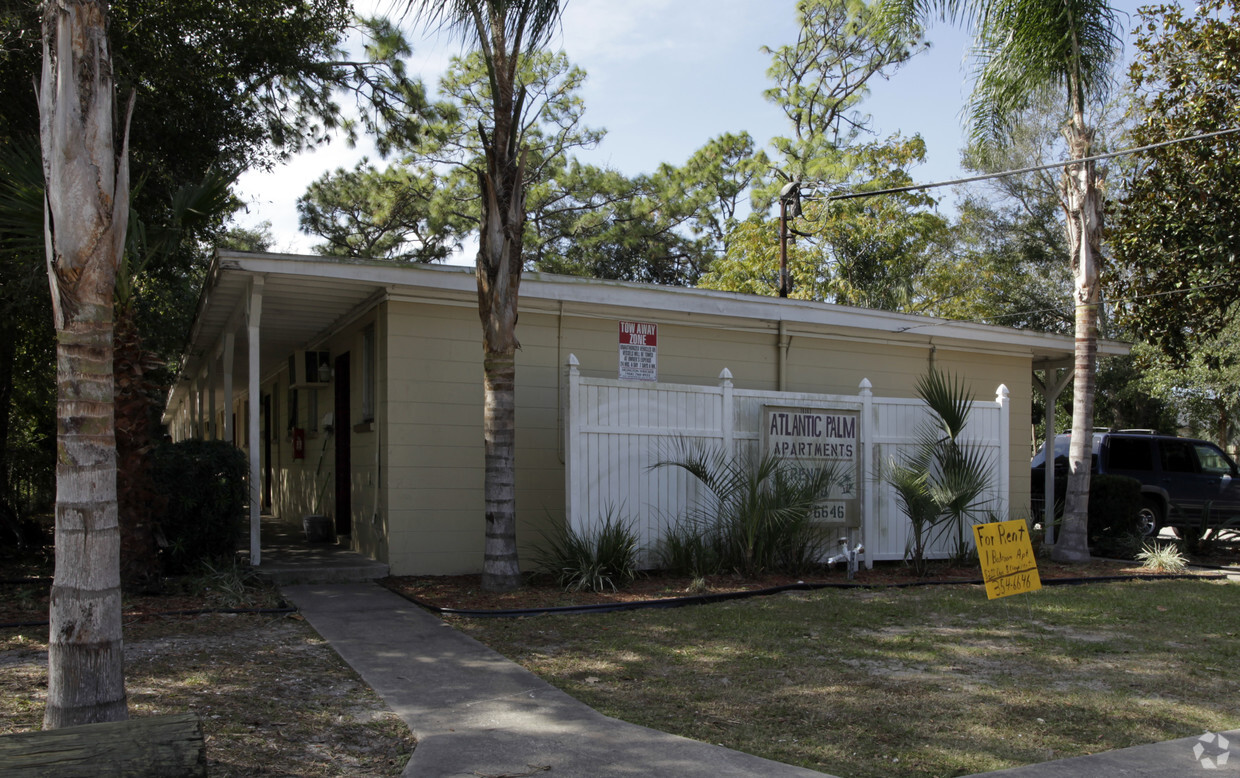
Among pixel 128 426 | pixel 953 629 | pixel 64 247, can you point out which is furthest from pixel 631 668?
pixel 128 426

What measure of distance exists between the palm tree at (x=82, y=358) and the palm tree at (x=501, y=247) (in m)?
4.10

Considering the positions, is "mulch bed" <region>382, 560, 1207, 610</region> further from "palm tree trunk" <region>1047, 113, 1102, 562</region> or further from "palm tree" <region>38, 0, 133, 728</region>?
"palm tree" <region>38, 0, 133, 728</region>

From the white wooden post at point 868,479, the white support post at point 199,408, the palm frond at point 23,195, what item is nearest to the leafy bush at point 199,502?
the palm frond at point 23,195

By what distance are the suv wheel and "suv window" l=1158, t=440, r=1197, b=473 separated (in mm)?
648

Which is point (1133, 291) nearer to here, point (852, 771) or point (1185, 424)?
point (852, 771)

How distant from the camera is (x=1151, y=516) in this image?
15820mm

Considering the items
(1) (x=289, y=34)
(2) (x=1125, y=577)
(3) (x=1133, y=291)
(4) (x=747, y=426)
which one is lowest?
(2) (x=1125, y=577)

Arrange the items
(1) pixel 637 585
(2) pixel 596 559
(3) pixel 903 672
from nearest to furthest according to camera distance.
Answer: (3) pixel 903 672, (2) pixel 596 559, (1) pixel 637 585

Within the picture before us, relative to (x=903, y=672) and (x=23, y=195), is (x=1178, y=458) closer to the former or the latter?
(x=903, y=672)

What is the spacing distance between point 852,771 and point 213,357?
12.7m

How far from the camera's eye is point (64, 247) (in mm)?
4078

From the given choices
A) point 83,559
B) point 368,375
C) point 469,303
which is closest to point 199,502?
point 368,375

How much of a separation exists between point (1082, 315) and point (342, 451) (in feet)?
32.2

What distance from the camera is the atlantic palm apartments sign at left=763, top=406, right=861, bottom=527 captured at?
10.1m
